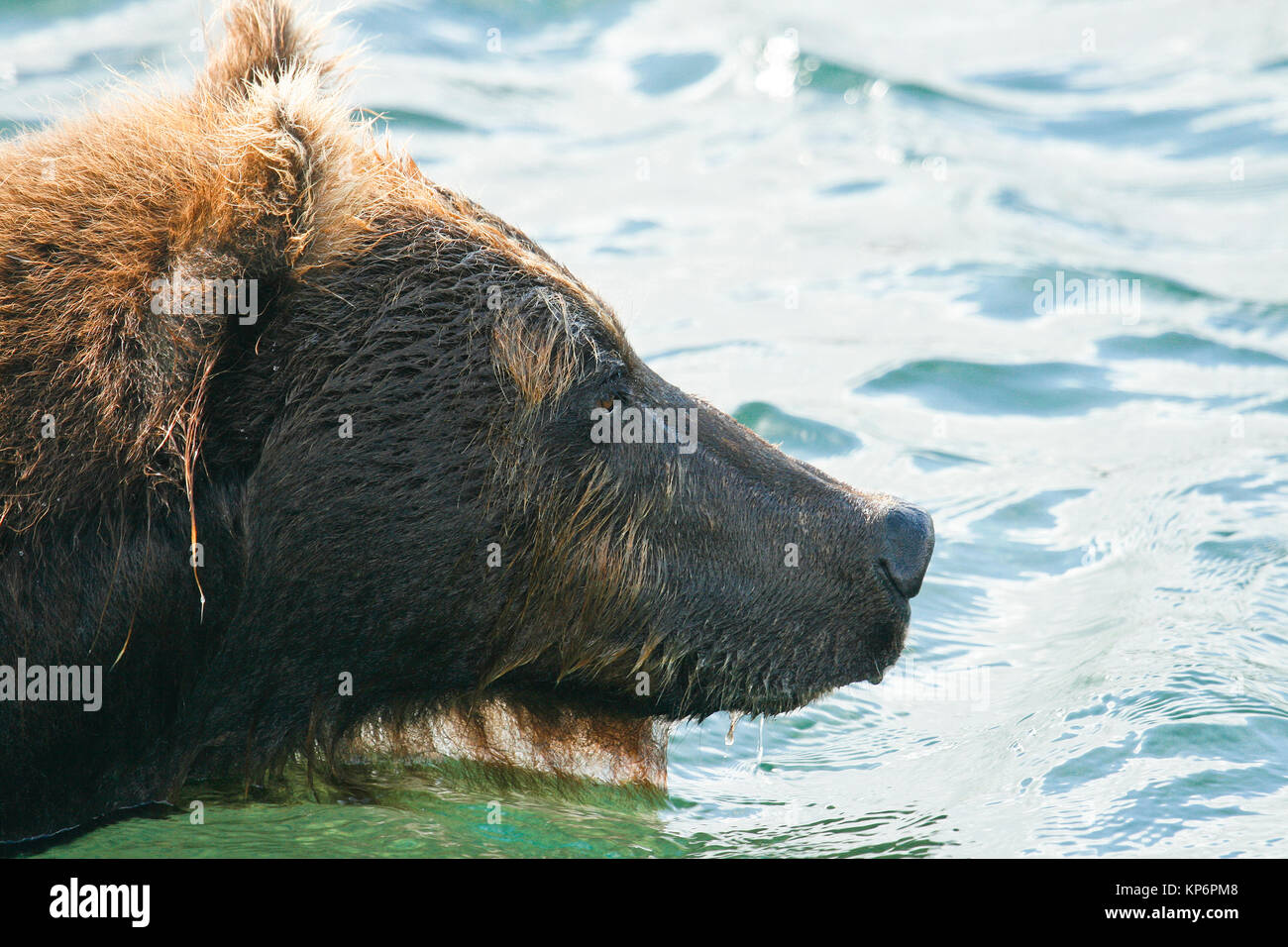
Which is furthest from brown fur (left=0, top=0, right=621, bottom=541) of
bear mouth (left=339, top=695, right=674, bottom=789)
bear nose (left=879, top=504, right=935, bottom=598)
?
bear nose (left=879, top=504, right=935, bottom=598)

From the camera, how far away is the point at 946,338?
11.7m

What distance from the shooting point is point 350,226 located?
5191 millimetres

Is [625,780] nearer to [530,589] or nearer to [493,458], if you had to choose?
[530,589]

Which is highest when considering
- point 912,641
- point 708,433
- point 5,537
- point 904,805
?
point 708,433

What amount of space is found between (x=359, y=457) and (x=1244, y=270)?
1012cm

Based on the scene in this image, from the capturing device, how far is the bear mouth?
5.57 m

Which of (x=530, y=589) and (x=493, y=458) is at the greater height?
(x=493, y=458)

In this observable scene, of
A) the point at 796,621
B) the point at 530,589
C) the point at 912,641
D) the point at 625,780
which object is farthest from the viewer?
the point at 912,641

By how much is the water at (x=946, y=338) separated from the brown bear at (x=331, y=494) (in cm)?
57

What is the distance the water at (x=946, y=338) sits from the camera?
6145mm

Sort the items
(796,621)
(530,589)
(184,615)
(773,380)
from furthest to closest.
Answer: (773,380)
(796,621)
(530,589)
(184,615)

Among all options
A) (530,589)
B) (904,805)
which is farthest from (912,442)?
(530,589)

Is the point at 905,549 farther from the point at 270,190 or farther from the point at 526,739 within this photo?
the point at 270,190

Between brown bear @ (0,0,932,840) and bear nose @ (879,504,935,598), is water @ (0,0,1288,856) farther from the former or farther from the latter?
bear nose @ (879,504,935,598)
